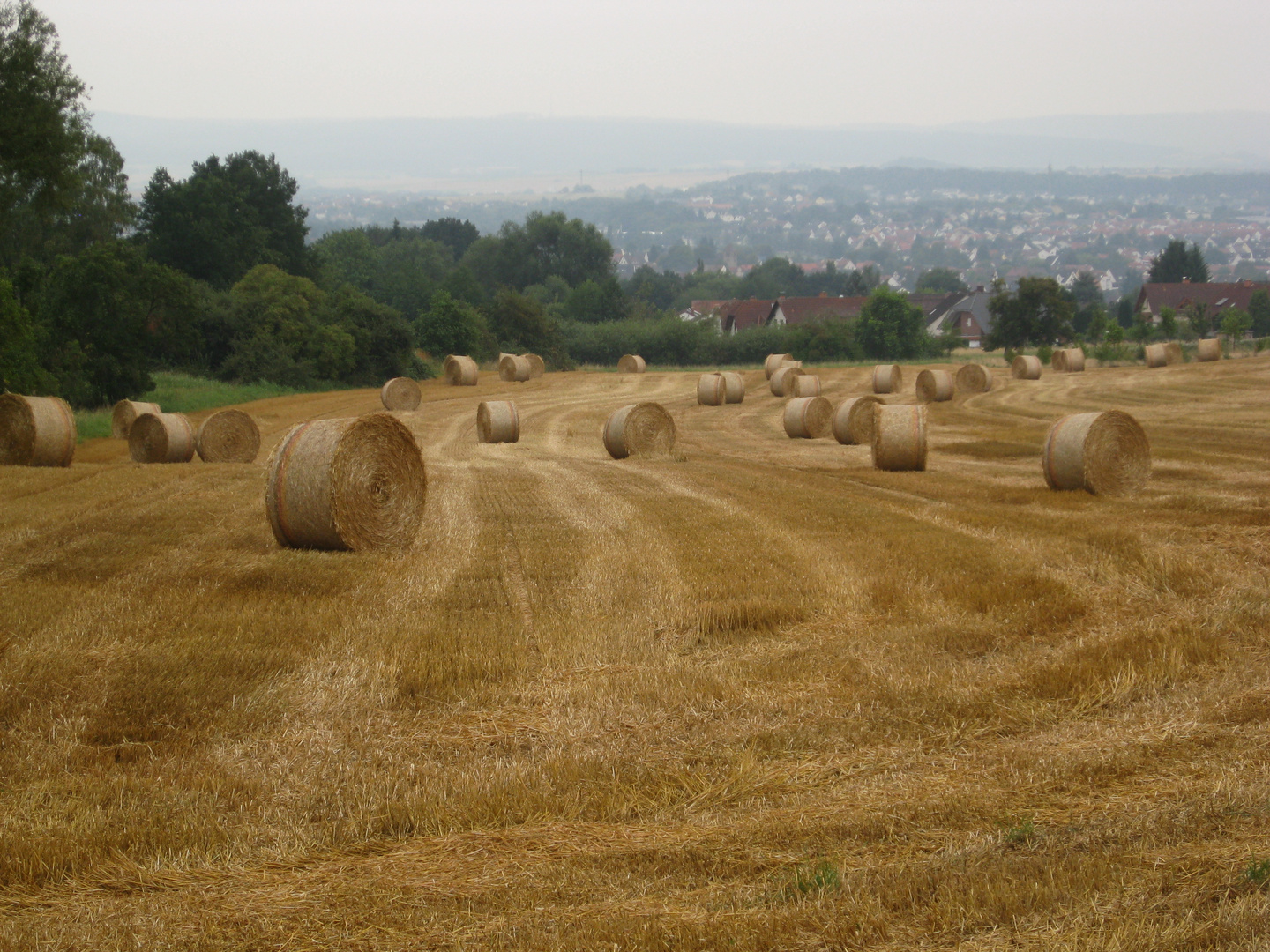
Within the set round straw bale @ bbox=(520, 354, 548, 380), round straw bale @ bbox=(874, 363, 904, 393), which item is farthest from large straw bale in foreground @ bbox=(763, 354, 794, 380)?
round straw bale @ bbox=(520, 354, 548, 380)

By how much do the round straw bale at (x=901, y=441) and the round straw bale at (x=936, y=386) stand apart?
18460 mm

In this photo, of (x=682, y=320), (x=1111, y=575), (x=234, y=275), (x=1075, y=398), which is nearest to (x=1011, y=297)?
(x=682, y=320)

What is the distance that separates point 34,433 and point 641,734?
17475 millimetres

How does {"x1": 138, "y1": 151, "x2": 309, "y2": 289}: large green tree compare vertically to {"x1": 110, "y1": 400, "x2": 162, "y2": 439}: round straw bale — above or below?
above

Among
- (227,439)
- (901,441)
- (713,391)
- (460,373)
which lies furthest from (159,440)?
(460,373)

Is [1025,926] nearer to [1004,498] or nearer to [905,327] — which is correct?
[1004,498]

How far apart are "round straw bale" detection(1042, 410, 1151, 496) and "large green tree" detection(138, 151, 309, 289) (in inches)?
2158

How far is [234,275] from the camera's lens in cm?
6250

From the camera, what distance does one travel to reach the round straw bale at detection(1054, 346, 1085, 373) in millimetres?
48969

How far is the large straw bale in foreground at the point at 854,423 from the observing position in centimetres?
2547

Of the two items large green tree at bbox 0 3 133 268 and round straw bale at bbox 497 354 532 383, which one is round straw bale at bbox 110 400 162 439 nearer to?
large green tree at bbox 0 3 133 268

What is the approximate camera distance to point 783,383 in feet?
132

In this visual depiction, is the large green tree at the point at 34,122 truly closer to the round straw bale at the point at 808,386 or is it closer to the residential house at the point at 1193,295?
the round straw bale at the point at 808,386

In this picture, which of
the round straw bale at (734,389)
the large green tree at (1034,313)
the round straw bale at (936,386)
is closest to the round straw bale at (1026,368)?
the round straw bale at (936,386)
